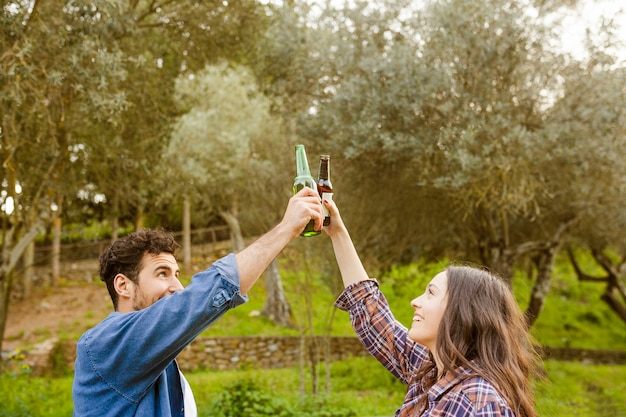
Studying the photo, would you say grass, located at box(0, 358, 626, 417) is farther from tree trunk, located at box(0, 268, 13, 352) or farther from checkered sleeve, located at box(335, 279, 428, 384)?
checkered sleeve, located at box(335, 279, 428, 384)

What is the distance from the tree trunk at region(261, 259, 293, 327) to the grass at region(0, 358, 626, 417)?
3.16 metres

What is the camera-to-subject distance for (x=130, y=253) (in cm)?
232

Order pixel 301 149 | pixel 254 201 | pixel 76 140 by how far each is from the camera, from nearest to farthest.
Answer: pixel 301 149
pixel 76 140
pixel 254 201

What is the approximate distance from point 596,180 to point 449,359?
8.85m

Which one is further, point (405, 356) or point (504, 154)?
point (504, 154)

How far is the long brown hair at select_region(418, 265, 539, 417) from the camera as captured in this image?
2074mm

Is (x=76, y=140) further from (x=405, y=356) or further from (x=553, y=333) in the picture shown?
(x=553, y=333)

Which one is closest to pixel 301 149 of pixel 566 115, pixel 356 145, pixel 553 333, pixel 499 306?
pixel 499 306

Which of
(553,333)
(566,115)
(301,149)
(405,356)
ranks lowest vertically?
(553,333)

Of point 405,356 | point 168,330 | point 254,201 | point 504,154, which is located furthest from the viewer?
point 254,201

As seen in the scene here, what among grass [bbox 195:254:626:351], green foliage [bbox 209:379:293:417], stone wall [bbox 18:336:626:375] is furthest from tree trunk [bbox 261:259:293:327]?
green foliage [bbox 209:379:293:417]

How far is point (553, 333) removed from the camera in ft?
60.5

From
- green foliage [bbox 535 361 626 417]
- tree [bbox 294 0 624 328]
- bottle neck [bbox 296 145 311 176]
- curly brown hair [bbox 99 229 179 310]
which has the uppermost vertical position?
tree [bbox 294 0 624 328]

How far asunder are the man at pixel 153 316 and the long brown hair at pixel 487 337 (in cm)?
60
